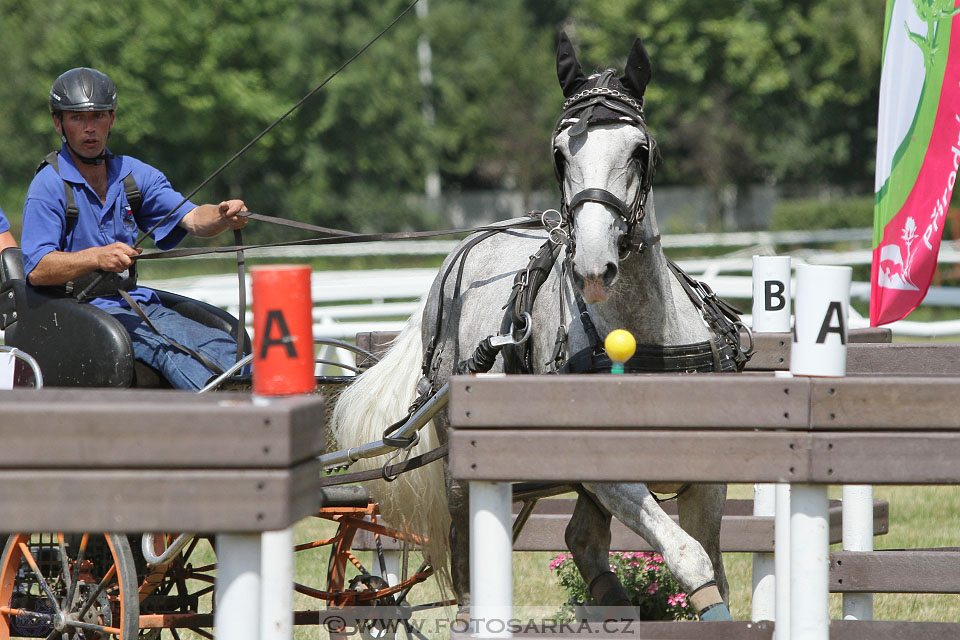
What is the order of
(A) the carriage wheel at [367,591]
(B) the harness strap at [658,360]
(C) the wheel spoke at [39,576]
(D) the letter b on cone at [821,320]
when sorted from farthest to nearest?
1. (A) the carriage wheel at [367,591]
2. (C) the wheel spoke at [39,576]
3. (B) the harness strap at [658,360]
4. (D) the letter b on cone at [821,320]

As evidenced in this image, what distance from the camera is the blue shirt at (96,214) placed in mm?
4422

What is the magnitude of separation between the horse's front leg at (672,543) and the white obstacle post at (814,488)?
0.50m

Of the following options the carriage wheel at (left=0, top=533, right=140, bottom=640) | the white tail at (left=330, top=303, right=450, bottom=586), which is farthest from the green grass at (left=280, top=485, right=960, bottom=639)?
the carriage wheel at (left=0, top=533, right=140, bottom=640)

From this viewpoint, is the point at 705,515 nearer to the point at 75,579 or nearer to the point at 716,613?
the point at 716,613

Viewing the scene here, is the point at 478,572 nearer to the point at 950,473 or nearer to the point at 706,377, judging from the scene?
the point at 706,377

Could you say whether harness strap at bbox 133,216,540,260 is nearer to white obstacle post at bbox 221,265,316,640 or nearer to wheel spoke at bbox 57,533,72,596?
wheel spoke at bbox 57,533,72,596

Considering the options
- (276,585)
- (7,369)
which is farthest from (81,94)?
(276,585)

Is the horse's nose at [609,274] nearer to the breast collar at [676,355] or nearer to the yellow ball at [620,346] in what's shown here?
the yellow ball at [620,346]

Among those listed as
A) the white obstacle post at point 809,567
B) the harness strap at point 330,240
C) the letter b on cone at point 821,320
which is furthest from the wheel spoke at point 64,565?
the letter b on cone at point 821,320

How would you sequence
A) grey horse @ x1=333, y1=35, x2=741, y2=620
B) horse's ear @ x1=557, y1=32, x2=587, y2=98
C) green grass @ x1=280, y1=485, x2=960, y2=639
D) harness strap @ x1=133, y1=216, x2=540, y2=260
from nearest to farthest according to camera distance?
grey horse @ x1=333, y1=35, x2=741, y2=620
horse's ear @ x1=557, y1=32, x2=587, y2=98
harness strap @ x1=133, y1=216, x2=540, y2=260
green grass @ x1=280, y1=485, x2=960, y2=639

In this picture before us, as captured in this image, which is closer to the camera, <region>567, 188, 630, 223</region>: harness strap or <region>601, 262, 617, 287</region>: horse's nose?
<region>601, 262, 617, 287</region>: horse's nose

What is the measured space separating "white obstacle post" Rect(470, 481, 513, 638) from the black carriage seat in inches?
77.9

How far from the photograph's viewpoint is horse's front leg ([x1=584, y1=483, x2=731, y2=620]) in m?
3.14

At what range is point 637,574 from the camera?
4785 millimetres
